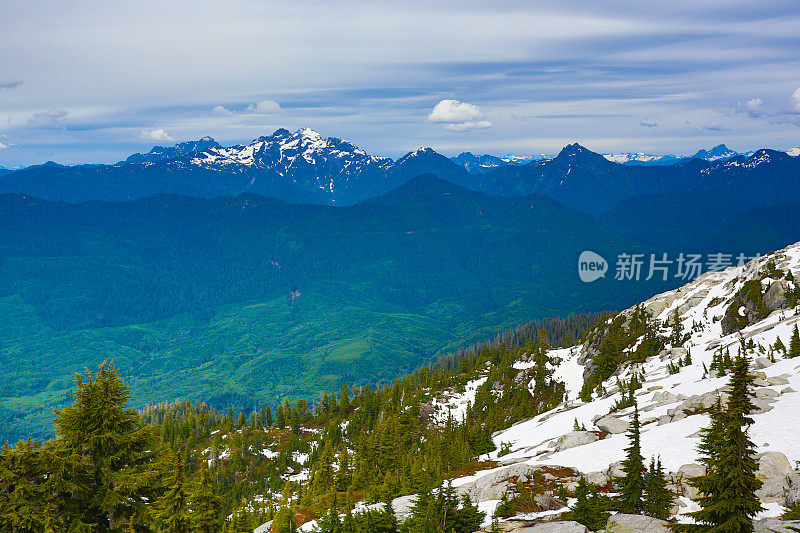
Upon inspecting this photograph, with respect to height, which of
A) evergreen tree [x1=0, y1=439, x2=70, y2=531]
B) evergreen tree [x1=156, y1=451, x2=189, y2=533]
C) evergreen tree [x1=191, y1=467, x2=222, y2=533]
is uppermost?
evergreen tree [x1=0, y1=439, x2=70, y2=531]

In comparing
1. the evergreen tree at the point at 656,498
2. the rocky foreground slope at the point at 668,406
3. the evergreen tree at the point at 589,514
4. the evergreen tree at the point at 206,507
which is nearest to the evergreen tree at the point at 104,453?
the evergreen tree at the point at 206,507

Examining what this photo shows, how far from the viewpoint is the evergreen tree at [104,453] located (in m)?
21.6

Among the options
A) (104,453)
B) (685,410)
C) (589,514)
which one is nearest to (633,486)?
(589,514)

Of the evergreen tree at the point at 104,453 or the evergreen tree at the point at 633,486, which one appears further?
the evergreen tree at the point at 633,486

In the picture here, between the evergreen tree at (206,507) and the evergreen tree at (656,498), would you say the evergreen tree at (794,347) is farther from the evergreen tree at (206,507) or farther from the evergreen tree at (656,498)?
the evergreen tree at (206,507)

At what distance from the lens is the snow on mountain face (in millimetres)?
Answer: 40656

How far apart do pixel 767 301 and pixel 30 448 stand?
124559 mm

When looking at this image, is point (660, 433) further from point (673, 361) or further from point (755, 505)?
point (673, 361)

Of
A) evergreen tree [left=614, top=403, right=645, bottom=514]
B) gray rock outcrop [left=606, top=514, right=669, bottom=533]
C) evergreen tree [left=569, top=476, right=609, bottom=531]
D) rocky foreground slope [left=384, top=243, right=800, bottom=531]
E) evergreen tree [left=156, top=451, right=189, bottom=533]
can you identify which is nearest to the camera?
gray rock outcrop [left=606, top=514, right=669, bottom=533]

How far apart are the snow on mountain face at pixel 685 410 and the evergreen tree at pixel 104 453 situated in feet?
84.1

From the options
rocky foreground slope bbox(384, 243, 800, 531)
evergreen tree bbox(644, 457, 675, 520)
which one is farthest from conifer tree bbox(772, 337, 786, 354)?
evergreen tree bbox(644, 457, 675, 520)

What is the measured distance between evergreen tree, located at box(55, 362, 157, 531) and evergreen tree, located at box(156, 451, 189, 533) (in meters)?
2.67

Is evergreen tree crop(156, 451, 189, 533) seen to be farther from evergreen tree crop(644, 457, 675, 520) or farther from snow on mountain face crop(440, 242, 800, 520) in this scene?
evergreen tree crop(644, 457, 675, 520)

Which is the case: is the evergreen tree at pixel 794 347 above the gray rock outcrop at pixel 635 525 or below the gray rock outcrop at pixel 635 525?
above
